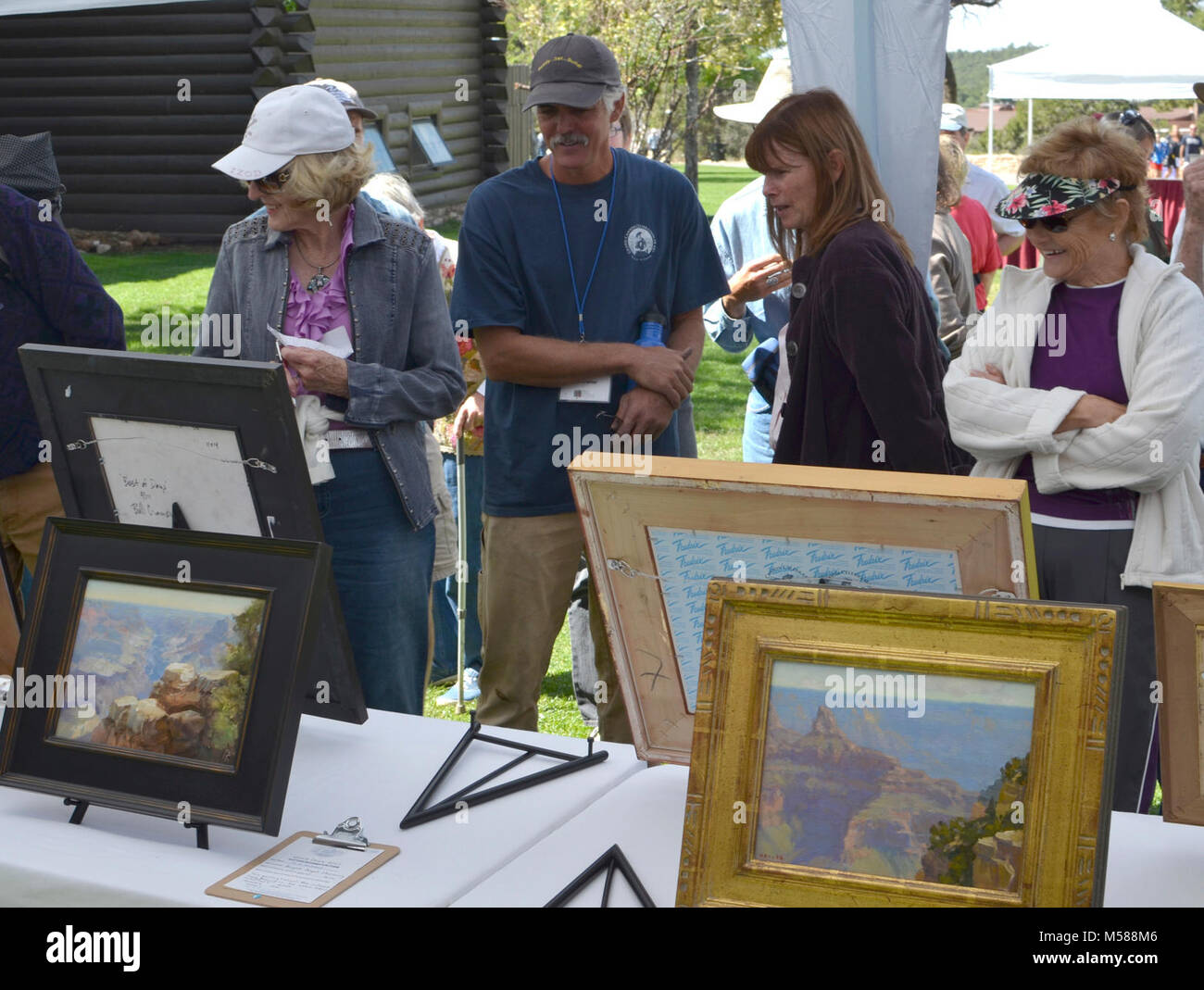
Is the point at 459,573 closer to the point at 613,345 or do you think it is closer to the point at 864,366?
the point at 613,345

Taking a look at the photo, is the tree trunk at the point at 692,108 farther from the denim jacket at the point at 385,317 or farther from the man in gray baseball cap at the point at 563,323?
the denim jacket at the point at 385,317

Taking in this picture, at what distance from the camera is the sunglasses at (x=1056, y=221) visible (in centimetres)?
254

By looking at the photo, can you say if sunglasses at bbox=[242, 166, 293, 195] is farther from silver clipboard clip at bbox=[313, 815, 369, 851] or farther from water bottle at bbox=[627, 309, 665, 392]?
silver clipboard clip at bbox=[313, 815, 369, 851]

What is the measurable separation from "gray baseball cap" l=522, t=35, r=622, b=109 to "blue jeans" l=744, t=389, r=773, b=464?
1183 millimetres

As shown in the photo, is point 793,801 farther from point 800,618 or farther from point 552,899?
point 552,899

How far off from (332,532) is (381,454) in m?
0.19

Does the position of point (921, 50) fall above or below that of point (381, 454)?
above

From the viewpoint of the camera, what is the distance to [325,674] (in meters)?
2.12

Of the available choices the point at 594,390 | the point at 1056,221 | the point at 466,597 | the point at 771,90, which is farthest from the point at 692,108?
the point at 1056,221

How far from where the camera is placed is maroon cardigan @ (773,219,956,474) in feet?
8.38

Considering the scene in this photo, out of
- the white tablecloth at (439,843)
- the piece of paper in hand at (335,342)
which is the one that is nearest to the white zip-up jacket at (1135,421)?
the white tablecloth at (439,843)

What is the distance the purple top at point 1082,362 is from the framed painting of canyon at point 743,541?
103 centimetres

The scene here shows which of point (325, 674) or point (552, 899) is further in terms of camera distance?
point (325, 674)
